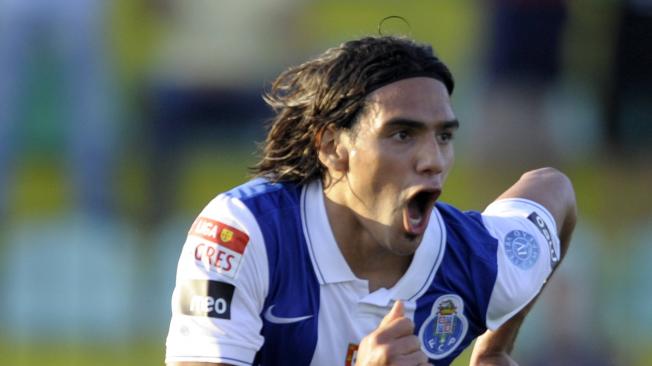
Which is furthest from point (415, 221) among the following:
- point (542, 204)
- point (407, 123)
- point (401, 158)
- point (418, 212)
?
point (542, 204)

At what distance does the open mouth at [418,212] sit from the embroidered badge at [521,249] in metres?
0.49

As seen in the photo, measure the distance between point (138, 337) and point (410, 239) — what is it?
5736 mm

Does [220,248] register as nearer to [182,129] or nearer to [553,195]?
[553,195]

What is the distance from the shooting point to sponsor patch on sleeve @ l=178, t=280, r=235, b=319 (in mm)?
4238

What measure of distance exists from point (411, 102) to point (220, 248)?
79 centimetres

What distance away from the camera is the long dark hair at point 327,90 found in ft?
14.8

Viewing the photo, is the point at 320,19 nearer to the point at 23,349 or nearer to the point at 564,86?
the point at 564,86

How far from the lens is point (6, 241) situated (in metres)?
10.2

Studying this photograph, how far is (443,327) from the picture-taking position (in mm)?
4695

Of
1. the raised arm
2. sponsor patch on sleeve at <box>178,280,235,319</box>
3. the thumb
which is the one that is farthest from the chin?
the raised arm

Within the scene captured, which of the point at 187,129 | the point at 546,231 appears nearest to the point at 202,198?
the point at 187,129

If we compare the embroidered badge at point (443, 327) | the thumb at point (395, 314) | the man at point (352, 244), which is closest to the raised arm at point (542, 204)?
the man at point (352, 244)

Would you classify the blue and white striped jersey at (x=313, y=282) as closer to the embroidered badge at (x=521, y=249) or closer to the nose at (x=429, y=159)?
the embroidered badge at (x=521, y=249)

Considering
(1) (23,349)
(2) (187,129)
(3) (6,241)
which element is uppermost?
(2) (187,129)
